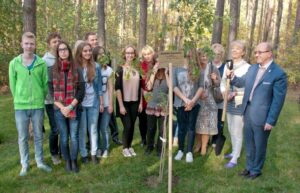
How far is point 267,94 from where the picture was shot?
4.50 meters

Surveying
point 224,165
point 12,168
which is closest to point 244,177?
point 224,165

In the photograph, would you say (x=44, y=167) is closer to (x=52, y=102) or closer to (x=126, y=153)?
(x=52, y=102)

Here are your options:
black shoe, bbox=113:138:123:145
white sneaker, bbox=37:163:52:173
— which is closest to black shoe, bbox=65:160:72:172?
white sneaker, bbox=37:163:52:173

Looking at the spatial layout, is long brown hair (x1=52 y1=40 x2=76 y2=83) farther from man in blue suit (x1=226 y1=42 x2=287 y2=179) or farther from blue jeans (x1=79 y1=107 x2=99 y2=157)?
man in blue suit (x1=226 y1=42 x2=287 y2=179)

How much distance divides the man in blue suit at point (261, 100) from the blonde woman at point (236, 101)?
33cm

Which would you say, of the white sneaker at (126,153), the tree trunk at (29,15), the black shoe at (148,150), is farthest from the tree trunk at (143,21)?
the white sneaker at (126,153)

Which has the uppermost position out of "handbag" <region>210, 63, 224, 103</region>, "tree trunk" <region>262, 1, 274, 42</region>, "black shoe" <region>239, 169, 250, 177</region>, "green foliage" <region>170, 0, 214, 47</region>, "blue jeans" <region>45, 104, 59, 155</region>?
"tree trunk" <region>262, 1, 274, 42</region>

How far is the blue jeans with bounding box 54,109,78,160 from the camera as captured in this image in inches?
190

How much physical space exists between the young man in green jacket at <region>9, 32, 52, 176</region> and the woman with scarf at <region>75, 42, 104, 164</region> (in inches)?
23.4

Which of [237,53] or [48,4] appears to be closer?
[237,53]

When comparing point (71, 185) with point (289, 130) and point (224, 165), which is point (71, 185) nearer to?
point (224, 165)

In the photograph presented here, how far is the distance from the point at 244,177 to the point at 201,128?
46.4 inches

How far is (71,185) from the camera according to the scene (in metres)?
4.66

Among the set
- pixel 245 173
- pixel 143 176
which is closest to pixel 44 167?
pixel 143 176
